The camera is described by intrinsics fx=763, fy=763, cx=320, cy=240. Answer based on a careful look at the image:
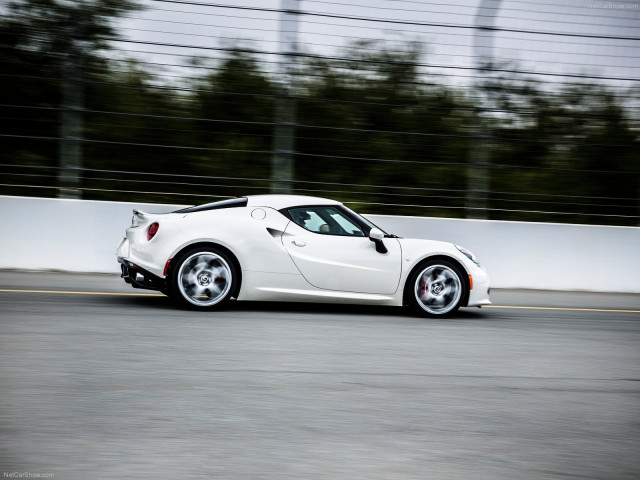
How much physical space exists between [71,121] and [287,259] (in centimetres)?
529

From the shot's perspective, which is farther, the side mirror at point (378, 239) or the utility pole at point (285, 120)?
the utility pole at point (285, 120)

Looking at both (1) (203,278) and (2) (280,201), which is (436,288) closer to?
(2) (280,201)

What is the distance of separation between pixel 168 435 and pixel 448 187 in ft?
28.8

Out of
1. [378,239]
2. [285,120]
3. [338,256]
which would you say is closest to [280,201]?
[338,256]

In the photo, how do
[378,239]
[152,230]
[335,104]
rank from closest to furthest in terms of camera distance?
[152,230], [378,239], [335,104]

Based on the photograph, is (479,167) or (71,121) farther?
(479,167)

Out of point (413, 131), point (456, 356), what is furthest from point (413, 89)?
point (456, 356)

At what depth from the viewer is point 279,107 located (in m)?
11.6

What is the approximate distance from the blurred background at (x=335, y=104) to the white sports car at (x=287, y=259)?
12.6 ft

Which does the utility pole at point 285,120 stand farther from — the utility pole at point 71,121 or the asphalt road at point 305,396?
the asphalt road at point 305,396

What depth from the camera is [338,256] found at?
7.58m

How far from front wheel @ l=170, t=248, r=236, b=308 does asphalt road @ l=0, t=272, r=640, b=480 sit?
183mm

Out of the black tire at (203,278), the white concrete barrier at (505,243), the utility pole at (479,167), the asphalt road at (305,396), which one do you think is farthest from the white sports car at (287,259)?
the utility pole at (479,167)

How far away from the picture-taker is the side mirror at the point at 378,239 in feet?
24.9
